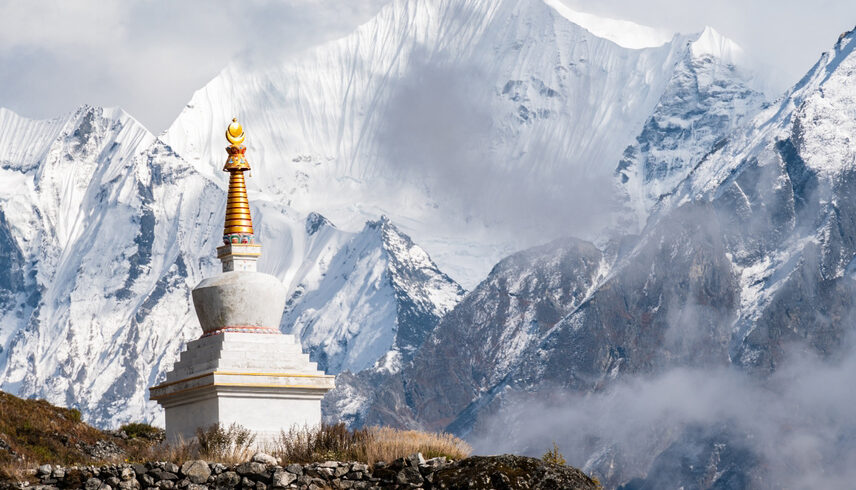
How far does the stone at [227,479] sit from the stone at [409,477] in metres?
3.67

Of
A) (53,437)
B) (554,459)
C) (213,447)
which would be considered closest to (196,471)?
(213,447)

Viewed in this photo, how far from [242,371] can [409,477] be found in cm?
855

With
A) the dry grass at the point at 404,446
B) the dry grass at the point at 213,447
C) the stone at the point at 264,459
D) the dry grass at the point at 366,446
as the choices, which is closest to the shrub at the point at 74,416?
the dry grass at the point at 213,447

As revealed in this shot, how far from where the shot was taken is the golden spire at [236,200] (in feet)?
156

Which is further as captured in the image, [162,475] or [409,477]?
[162,475]

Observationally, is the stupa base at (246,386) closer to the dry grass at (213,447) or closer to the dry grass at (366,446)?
the dry grass at (213,447)

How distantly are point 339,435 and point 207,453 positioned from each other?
350 centimetres

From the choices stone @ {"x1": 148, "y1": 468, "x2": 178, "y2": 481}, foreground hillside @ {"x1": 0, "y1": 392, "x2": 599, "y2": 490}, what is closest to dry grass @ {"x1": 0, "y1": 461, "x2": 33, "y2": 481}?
foreground hillside @ {"x1": 0, "y1": 392, "x2": 599, "y2": 490}

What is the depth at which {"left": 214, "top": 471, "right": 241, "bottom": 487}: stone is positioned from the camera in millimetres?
36438

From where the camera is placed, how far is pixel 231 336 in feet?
146

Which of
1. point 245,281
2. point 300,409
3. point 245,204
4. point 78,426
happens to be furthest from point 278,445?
point 78,426

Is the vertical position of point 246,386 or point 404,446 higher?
point 246,386

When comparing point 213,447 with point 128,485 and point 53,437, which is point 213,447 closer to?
point 128,485

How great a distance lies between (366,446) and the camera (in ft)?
125
